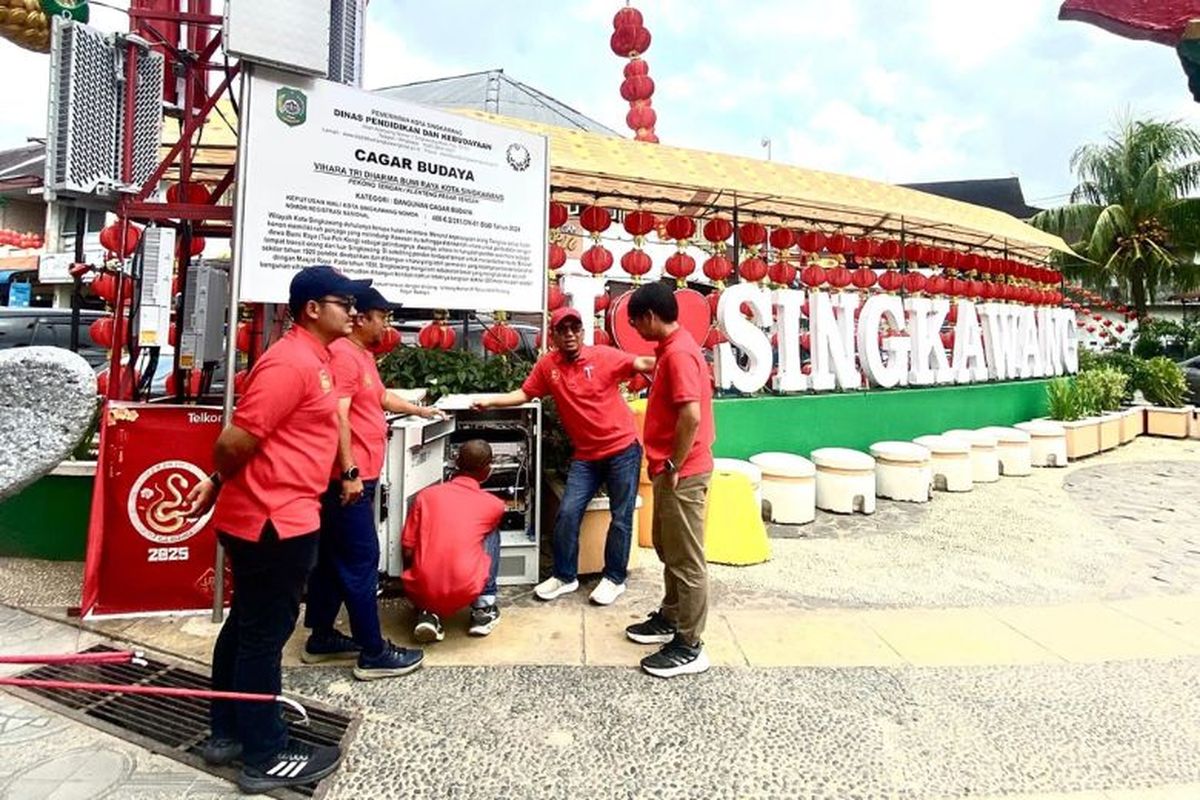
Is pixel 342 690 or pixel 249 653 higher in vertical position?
pixel 249 653

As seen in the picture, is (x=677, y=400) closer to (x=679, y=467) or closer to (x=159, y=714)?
(x=679, y=467)

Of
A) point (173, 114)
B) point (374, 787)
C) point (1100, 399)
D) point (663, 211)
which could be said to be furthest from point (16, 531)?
point (1100, 399)

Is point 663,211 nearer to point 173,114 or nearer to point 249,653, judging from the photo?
point 173,114

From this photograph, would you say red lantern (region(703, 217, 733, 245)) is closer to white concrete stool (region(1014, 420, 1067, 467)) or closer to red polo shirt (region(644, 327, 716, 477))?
red polo shirt (region(644, 327, 716, 477))

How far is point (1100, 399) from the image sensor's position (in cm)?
1062

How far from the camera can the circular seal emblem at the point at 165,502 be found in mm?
3600

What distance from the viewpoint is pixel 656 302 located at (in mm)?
3268

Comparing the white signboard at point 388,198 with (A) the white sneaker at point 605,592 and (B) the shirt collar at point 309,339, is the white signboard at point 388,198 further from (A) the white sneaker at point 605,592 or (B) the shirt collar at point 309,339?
(A) the white sneaker at point 605,592

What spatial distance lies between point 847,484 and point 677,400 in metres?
3.83

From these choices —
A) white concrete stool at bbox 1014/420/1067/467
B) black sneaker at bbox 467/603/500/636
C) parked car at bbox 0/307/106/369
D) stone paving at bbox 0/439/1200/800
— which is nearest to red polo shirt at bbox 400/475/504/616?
black sneaker at bbox 467/603/500/636

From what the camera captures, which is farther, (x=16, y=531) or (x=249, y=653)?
(x=16, y=531)

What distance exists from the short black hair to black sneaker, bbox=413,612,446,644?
1863mm

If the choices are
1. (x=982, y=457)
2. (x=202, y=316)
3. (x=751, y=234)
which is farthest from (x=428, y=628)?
(x=982, y=457)

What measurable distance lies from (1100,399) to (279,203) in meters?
12.0
